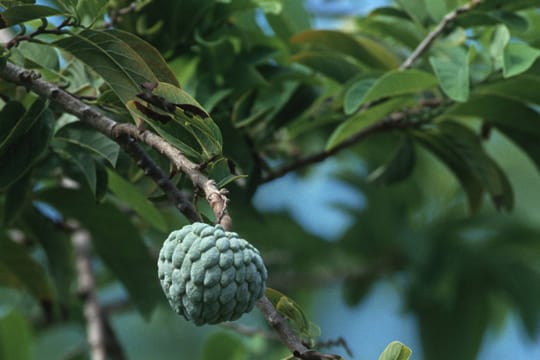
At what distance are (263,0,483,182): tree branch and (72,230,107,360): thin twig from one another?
2.29 ft

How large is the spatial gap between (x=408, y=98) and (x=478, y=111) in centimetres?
17

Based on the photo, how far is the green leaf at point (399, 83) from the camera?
→ 1.72 m

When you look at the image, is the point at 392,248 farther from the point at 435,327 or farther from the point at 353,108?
the point at 353,108

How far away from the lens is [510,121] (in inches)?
76.4

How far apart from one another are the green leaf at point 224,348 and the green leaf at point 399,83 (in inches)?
45.7

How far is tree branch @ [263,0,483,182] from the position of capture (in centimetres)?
190

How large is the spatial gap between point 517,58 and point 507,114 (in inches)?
7.6

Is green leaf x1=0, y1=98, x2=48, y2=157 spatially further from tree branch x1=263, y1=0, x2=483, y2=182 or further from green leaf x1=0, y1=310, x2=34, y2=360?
green leaf x1=0, y1=310, x2=34, y2=360

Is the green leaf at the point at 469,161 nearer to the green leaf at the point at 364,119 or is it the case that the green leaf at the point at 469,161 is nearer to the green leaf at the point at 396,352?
the green leaf at the point at 364,119

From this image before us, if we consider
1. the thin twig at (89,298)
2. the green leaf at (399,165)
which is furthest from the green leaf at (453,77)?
the thin twig at (89,298)

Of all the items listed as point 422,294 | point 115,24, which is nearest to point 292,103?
point 115,24

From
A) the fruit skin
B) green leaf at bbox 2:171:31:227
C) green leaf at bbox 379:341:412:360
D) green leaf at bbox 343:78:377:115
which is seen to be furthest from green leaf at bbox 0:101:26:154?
green leaf at bbox 379:341:412:360

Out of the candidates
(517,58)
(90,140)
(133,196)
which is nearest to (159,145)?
(90,140)

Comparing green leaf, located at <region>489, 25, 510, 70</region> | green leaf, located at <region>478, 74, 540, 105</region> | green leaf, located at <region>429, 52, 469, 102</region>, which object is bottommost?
green leaf, located at <region>478, 74, 540, 105</region>
